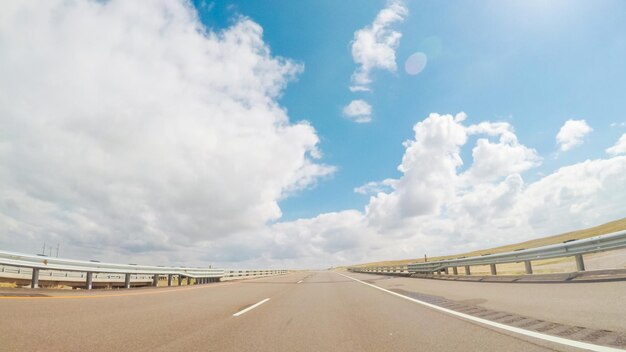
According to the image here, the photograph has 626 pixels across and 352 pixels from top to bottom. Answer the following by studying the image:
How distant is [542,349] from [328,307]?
6.28 m

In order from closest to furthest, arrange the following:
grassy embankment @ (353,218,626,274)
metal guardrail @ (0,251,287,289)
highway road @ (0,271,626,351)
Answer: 1. highway road @ (0,271,626,351)
2. metal guardrail @ (0,251,287,289)
3. grassy embankment @ (353,218,626,274)

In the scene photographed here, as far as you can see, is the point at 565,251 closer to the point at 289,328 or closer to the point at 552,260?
the point at 289,328

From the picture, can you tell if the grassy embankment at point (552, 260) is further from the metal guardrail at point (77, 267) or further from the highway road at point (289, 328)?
the metal guardrail at point (77, 267)

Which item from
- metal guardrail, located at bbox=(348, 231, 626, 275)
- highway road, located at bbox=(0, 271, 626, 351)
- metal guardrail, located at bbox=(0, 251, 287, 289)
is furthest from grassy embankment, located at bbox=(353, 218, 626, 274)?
metal guardrail, located at bbox=(0, 251, 287, 289)

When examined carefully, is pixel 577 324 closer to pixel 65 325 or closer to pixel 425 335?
pixel 425 335

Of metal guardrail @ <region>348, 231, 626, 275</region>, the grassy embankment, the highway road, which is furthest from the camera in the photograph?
the grassy embankment

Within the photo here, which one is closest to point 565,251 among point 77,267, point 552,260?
point 77,267

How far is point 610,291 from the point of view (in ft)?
26.3

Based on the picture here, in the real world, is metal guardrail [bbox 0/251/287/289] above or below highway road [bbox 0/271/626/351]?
above

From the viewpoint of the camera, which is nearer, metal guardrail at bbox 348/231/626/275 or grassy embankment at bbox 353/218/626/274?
metal guardrail at bbox 348/231/626/275

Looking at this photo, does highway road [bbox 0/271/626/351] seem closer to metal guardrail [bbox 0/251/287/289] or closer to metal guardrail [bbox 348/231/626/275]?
metal guardrail [bbox 348/231/626/275]

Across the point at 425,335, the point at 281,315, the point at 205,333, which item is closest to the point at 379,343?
the point at 425,335

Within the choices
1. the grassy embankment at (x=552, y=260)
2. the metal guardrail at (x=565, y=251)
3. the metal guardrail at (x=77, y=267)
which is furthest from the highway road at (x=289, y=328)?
the grassy embankment at (x=552, y=260)

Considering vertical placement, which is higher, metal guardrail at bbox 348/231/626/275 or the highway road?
metal guardrail at bbox 348/231/626/275
